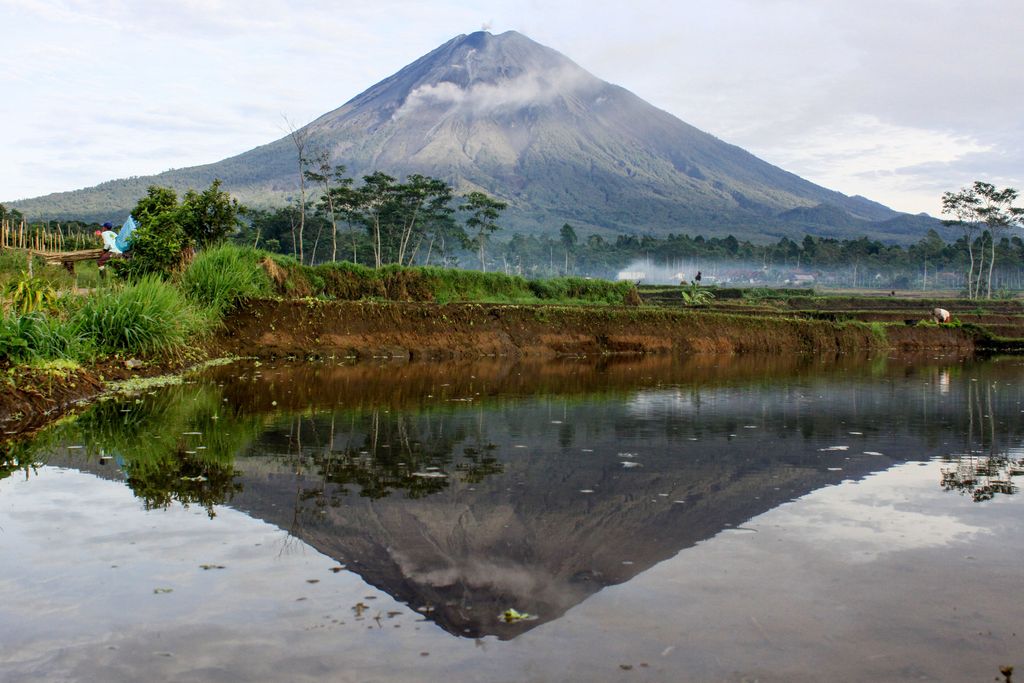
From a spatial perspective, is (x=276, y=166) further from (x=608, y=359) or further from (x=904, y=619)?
(x=904, y=619)

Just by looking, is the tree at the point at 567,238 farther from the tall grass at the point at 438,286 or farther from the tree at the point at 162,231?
the tree at the point at 162,231

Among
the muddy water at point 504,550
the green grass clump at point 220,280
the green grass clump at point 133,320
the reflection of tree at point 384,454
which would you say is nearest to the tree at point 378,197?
the green grass clump at point 220,280

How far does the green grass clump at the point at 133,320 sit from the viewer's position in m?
11.6

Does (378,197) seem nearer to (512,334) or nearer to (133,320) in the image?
(512,334)

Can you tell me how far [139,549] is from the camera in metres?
4.36

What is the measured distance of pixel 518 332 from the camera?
20.1 metres

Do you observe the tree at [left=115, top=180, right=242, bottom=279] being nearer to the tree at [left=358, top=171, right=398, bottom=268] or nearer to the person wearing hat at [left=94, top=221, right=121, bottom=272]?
the person wearing hat at [left=94, top=221, right=121, bottom=272]

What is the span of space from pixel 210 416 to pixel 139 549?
4.58 m

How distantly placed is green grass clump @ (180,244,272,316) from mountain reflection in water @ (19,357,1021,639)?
10.8 feet

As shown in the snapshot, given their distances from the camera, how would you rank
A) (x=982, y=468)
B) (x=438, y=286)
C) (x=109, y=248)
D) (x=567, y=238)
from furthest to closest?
(x=567, y=238), (x=438, y=286), (x=109, y=248), (x=982, y=468)

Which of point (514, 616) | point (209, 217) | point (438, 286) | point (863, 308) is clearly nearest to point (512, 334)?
point (438, 286)

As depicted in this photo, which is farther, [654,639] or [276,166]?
[276,166]

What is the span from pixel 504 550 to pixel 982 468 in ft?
14.9

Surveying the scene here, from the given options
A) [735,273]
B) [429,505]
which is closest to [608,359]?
[429,505]
